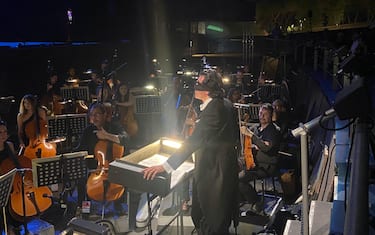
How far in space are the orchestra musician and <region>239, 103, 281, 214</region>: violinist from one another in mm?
2098

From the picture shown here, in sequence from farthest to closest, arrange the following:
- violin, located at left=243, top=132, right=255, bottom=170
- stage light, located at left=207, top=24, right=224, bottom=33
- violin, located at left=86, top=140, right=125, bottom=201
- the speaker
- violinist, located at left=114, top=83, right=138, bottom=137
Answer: stage light, located at left=207, top=24, right=224, bottom=33 → the speaker → violinist, located at left=114, top=83, right=138, bottom=137 → violin, located at left=243, top=132, right=255, bottom=170 → violin, located at left=86, top=140, right=125, bottom=201

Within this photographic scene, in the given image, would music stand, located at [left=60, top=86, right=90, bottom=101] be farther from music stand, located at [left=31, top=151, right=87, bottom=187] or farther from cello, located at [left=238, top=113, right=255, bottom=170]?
music stand, located at [left=31, top=151, right=87, bottom=187]

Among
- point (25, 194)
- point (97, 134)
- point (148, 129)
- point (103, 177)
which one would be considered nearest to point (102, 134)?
point (97, 134)

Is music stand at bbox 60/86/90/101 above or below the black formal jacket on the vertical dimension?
above

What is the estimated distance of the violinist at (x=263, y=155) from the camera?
605 centimetres

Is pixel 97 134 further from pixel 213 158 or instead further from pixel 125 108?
pixel 125 108

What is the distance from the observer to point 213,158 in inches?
155

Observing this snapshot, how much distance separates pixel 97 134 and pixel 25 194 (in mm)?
1113

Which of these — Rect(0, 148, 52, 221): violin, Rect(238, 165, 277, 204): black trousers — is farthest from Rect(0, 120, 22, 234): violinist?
Rect(238, 165, 277, 204): black trousers

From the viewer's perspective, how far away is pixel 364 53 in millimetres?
1742

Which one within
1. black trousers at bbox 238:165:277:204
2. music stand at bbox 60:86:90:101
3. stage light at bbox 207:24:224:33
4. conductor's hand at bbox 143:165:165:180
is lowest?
black trousers at bbox 238:165:277:204

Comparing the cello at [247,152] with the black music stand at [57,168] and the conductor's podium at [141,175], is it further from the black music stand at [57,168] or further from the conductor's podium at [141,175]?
the black music stand at [57,168]

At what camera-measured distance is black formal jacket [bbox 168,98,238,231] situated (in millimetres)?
3908

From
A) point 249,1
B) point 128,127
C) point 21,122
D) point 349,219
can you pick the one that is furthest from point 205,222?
point 249,1
